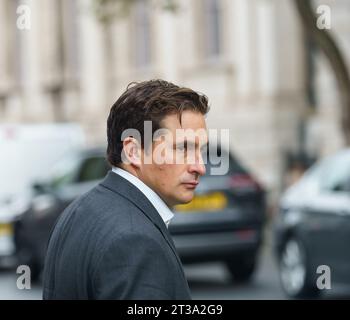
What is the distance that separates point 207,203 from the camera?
13008mm

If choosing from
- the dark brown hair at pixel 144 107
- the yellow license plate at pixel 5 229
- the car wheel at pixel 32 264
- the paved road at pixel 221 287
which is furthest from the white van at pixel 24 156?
the dark brown hair at pixel 144 107

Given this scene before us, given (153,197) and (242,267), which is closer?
(153,197)

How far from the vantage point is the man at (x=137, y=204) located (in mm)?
2467

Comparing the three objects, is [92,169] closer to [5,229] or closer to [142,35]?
[5,229]

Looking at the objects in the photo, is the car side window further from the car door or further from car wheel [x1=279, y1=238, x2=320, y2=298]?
the car door

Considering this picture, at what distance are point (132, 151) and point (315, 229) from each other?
365 inches

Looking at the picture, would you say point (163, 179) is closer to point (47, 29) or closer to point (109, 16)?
point (109, 16)

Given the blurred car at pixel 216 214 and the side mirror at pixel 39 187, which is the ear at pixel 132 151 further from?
the side mirror at pixel 39 187

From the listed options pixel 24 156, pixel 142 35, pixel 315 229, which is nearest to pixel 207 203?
pixel 315 229

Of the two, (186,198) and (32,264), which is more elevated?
(186,198)

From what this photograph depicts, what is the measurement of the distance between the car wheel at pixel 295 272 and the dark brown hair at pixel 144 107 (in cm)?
937

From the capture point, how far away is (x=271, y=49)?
2511cm

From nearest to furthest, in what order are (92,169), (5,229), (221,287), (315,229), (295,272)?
(315,229) < (295,272) < (221,287) < (92,169) < (5,229)

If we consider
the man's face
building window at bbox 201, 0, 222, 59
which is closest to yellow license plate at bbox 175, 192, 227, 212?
the man's face
